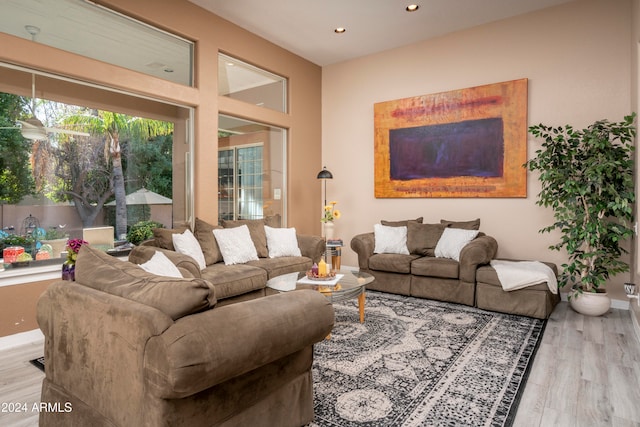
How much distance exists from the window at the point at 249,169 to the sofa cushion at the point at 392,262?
5.24 feet

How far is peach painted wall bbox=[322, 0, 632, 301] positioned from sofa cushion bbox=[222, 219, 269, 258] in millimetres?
1861

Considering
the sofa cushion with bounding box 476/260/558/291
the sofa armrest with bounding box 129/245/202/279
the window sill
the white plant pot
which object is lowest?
the white plant pot

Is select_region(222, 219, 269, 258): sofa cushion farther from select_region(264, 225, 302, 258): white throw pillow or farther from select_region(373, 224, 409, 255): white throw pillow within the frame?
select_region(373, 224, 409, 255): white throw pillow

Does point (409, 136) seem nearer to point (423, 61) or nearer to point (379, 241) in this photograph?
point (423, 61)

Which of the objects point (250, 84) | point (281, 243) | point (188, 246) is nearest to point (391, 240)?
point (281, 243)

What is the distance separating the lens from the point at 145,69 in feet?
13.5

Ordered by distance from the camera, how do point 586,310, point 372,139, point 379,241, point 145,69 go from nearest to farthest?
point 586,310 < point 145,69 < point 379,241 < point 372,139

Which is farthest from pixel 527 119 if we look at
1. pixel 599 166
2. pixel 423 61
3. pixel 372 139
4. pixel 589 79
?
pixel 372 139

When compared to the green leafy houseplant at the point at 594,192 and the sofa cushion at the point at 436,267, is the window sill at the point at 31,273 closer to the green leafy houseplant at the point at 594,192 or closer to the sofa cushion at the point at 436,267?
the sofa cushion at the point at 436,267

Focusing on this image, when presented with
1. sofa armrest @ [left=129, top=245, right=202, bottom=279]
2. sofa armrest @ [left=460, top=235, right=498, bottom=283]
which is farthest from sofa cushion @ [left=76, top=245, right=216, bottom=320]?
sofa armrest @ [left=460, top=235, right=498, bottom=283]

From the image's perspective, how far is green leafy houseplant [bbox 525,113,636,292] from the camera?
363cm

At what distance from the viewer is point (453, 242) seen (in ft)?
14.9

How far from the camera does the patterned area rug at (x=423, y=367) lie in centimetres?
207

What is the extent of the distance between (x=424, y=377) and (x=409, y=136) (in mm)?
3773
